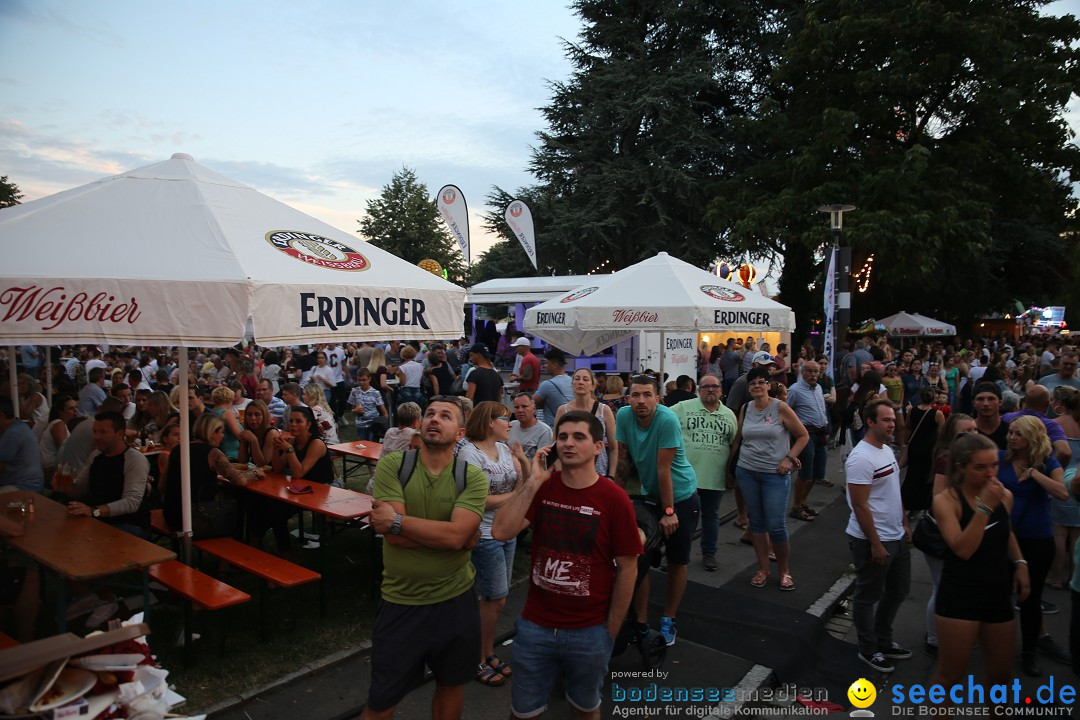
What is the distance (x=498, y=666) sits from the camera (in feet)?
14.4

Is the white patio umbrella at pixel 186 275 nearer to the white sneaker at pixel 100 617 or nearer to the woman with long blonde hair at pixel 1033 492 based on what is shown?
the white sneaker at pixel 100 617

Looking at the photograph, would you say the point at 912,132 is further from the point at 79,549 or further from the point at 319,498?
the point at 79,549

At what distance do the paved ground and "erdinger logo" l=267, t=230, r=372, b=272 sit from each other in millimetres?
2786

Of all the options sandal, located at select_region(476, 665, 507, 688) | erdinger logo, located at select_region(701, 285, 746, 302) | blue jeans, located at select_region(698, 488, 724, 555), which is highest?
erdinger logo, located at select_region(701, 285, 746, 302)

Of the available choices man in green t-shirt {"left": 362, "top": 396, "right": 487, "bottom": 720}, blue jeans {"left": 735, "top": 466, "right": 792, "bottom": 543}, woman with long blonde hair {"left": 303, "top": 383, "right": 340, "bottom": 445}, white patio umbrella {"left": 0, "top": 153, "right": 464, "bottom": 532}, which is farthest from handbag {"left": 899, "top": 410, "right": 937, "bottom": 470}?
woman with long blonde hair {"left": 303, "top": 383, "right": 340, "bottom": 445}

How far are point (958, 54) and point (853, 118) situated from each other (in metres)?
3.49

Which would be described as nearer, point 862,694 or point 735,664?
point 862,694

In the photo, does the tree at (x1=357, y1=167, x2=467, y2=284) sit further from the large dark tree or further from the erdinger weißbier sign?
the erdinger weißbier sign

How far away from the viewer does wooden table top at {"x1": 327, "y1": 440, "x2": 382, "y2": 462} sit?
746cm

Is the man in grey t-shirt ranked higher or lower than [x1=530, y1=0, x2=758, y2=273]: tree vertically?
lower

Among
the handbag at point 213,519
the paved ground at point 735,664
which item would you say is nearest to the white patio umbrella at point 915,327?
the paved ground at point 735,664

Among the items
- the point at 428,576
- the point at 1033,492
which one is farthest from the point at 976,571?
the point at 428,576

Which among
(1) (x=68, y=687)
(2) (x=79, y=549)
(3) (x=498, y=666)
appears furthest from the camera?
(3) (x=498, y=666)

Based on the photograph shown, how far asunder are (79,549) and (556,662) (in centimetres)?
317
